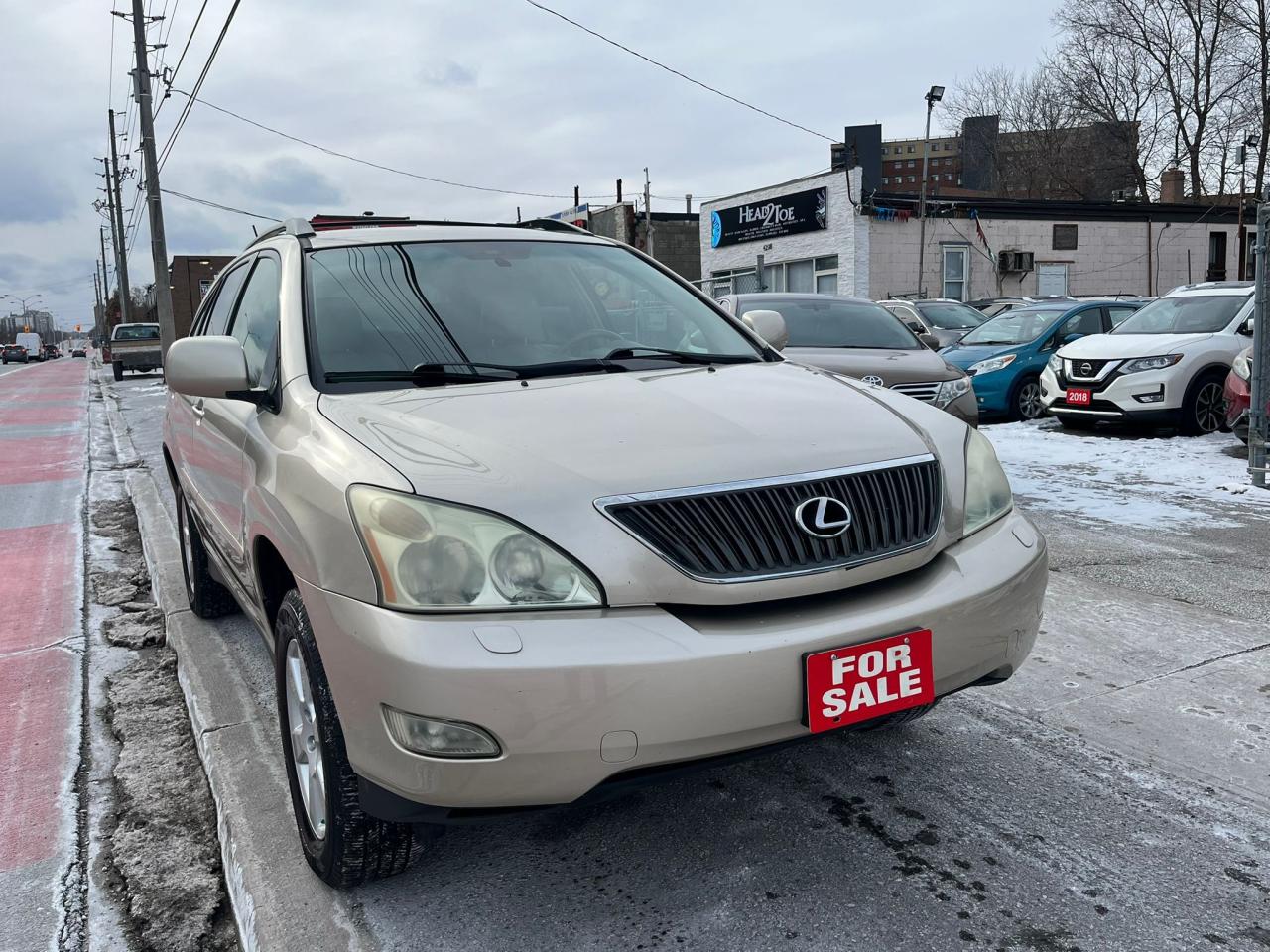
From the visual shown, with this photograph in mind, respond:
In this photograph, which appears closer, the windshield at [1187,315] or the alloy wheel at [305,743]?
the alloy wheel at [305,743]

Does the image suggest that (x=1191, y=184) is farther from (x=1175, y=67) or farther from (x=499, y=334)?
(x=499, y=334)

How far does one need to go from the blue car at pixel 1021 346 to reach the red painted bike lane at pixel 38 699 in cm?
921

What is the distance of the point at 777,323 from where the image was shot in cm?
394

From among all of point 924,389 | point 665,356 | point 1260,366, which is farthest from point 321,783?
point 1260,366

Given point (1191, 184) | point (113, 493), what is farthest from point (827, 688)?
point (1191, 184)

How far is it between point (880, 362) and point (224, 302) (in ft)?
16.9

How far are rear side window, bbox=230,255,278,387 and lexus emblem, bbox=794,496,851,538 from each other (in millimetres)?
1740

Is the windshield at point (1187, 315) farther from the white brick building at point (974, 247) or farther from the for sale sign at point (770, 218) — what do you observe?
the for sale sign at point (770, 218)

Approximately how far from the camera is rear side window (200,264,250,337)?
4.25 meters

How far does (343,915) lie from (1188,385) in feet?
32.4

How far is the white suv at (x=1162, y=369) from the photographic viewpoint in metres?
9.99

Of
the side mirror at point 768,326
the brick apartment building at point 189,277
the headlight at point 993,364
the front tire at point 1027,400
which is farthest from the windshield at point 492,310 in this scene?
the brick apartment building at point 189,277

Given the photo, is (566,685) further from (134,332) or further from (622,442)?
(134,332)

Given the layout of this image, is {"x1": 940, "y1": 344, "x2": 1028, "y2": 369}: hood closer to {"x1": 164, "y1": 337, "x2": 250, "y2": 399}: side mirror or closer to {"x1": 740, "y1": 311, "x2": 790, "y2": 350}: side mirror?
{"x1": 740, "y1": 311, "x2": 790, "y2": 350}: side mirror
